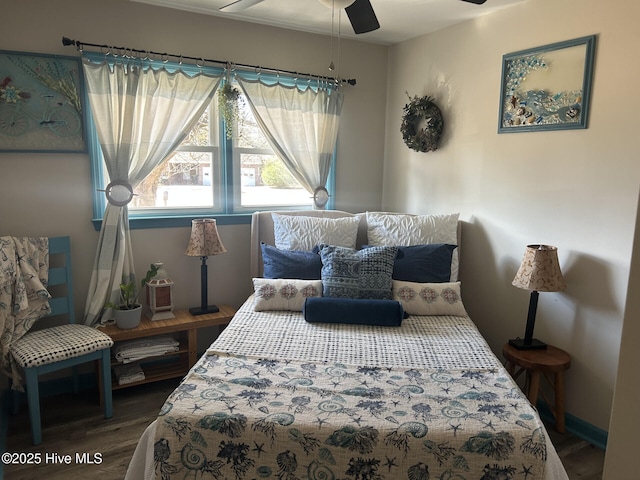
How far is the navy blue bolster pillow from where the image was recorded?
254 centimetres

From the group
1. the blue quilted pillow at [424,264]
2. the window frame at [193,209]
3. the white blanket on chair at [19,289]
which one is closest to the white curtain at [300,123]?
the window frame at [193,209]

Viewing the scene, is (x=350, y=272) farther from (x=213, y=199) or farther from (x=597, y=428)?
(x=597, y=428)

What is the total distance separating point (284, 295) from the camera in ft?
8.96

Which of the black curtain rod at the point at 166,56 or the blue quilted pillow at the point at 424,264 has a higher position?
the black curtain rod at the point at 166,56

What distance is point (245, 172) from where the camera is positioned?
353cm

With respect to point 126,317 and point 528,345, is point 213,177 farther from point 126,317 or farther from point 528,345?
point 528,345

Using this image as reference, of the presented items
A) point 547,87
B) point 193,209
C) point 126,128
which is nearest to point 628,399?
point 547,87

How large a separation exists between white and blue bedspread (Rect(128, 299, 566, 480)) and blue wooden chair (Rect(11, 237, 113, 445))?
0.95 m

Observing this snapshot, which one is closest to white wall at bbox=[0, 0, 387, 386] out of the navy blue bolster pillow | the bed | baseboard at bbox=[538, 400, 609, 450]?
the bed

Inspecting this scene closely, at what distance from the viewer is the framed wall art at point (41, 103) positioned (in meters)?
2.64

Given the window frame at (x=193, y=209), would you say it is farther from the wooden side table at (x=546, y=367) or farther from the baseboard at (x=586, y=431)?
the baseboard at (x=586, y=431)

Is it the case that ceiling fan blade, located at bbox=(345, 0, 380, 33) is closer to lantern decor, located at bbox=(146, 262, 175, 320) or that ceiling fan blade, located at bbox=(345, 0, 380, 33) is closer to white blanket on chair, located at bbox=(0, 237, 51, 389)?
lantern decor, located at bbox=(146, 262, 175, 320)

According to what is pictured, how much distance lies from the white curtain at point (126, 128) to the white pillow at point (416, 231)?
4.88 ft

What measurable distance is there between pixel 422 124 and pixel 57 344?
2.85 m
